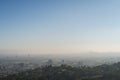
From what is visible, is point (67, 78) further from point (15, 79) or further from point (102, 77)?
point (15, 79)

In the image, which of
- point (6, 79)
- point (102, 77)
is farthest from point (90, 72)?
point (6, 79)

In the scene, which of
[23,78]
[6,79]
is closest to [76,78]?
[23,78]

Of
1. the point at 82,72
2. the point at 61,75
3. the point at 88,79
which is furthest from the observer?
the point at 82,72

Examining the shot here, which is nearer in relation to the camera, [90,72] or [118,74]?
[118,74]

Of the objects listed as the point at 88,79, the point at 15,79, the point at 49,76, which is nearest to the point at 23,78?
the point at 15,79

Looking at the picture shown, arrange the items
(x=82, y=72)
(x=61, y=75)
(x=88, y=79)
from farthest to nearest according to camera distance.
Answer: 1. (x=82, y=72)
2. (x=61, y=75)
3. (x=88, y=79)

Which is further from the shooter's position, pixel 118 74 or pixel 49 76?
pixel 49 76

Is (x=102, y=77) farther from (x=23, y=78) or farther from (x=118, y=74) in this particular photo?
(x=23, y=78)
